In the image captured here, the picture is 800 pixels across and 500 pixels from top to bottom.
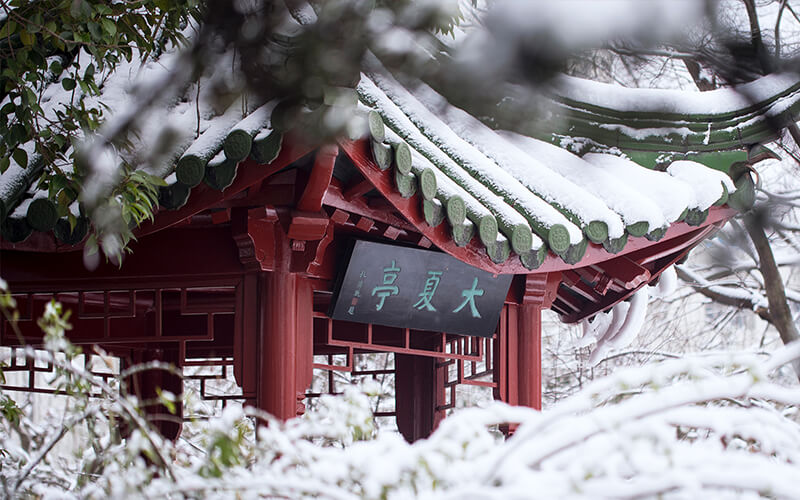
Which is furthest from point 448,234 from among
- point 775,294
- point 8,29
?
point 775,294

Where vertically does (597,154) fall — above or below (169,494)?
above

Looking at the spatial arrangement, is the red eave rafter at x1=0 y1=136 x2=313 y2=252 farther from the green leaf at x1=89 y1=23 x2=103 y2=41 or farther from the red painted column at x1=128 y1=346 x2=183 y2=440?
the red painted column at x1=128 y1=346 x2=183 y2=440

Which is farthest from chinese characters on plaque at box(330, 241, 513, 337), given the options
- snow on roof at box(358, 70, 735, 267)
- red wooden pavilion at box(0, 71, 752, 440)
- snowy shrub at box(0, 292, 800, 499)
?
snowy shrub at box(0, 292, 800, 499)

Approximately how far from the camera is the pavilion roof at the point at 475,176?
3162mm

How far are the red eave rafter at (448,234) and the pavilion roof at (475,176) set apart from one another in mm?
45

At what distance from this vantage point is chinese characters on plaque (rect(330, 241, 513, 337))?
13.1 ft

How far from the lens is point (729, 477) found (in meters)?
1.37

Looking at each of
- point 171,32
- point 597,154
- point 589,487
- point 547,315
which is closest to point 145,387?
point 171,32

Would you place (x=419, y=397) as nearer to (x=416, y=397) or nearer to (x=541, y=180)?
(x=416, y=397)

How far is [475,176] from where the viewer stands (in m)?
3.91

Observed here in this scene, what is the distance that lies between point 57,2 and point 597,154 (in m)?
2.74

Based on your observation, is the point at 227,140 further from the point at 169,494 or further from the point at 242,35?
the point at 169,494

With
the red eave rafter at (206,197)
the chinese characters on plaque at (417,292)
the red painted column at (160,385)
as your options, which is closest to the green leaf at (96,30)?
the red eave rafter at (206,197)

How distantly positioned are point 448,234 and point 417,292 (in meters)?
0.66
